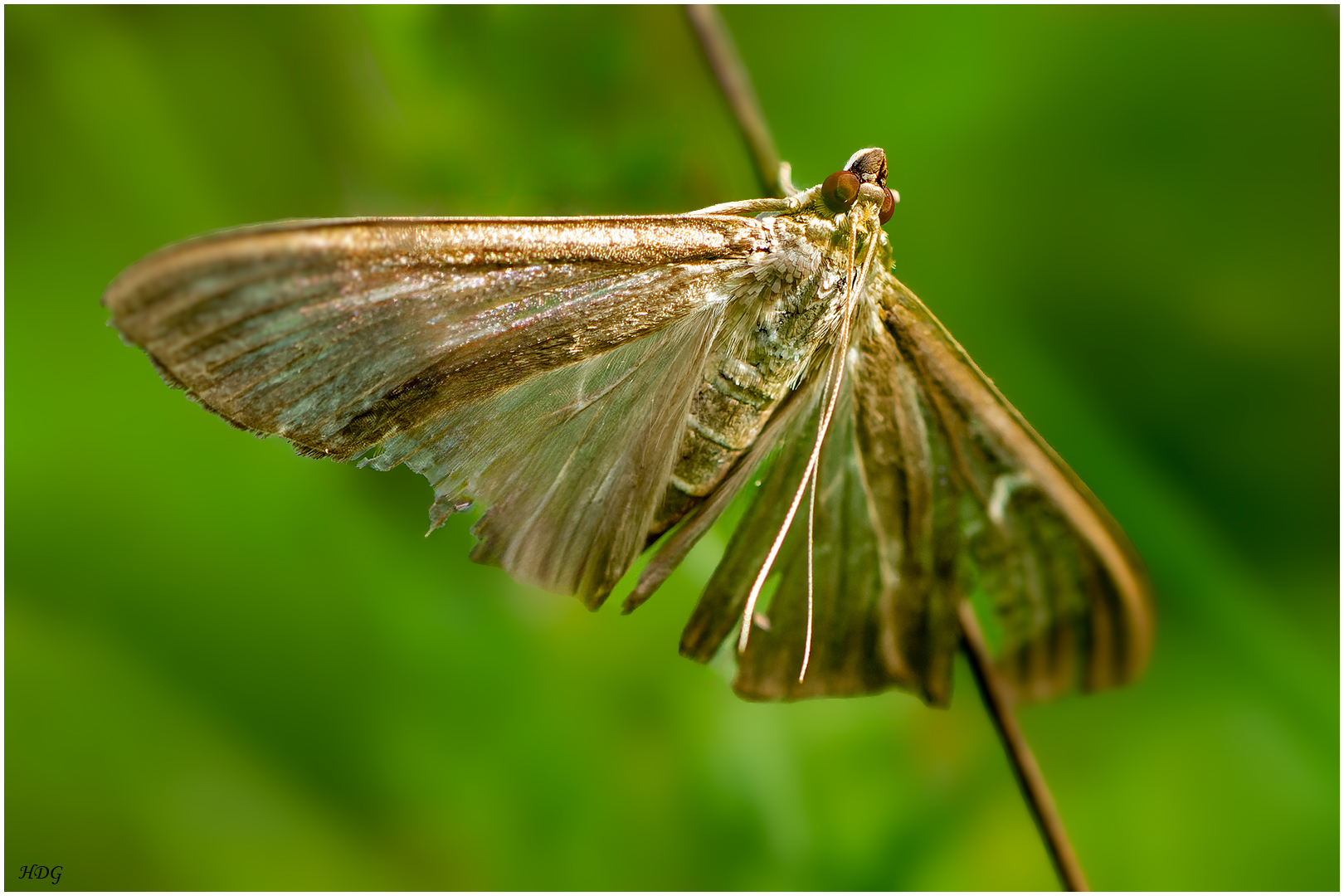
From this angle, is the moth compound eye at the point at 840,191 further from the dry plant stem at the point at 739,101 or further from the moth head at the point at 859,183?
the dry plant stem at the point at 739,101

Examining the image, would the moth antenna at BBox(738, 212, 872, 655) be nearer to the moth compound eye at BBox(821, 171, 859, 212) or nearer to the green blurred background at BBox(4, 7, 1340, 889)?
the moth compound eye at BBox(821, 171, 859, 212)

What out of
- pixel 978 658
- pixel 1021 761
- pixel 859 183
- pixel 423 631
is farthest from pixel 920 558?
pixel 423 631

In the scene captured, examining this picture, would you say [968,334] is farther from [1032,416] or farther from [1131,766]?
[1131,766]

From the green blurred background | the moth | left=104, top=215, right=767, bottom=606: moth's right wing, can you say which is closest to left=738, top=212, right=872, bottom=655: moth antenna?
the moth

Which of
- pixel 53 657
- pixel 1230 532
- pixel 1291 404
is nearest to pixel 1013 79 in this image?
pixel 1291 404

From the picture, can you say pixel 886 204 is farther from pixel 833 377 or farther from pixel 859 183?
pixel 833 377
